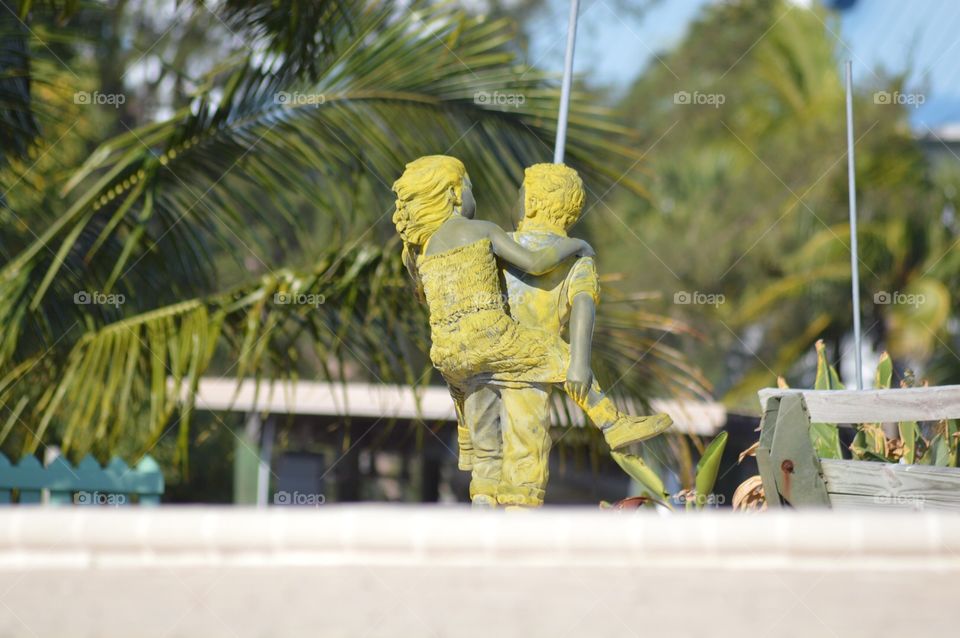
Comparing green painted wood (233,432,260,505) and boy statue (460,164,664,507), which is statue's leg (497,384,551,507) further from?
green painted wood (233,432,260,505)

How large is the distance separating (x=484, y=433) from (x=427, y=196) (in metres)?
0.75

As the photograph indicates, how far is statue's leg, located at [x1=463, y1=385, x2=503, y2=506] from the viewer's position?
348 cm

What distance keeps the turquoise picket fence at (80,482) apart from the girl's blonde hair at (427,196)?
8.01ft

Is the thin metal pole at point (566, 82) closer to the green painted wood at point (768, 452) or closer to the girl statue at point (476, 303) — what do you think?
the girl statue at point (476, 303)

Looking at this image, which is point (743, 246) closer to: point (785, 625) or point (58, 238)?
point (58, 238)

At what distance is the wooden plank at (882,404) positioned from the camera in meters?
3.46

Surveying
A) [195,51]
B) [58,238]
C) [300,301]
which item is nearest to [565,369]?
[300,301]

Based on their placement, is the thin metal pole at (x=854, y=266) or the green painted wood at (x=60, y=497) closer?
the thin metal pole at (x=854, y=266)

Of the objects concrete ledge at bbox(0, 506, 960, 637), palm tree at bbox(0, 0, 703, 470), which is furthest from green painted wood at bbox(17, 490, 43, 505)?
concrete ledge at bbox(0, 506, 960, 637)

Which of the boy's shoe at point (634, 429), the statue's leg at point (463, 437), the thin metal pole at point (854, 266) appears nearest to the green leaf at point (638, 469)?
the boy's shoe at point (634, 429)

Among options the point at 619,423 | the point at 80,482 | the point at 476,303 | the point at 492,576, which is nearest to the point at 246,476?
the point at 80,482

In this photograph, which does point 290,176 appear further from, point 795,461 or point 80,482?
point 795,461

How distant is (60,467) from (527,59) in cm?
313

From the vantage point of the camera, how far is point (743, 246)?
16.3 metres
